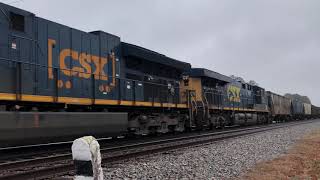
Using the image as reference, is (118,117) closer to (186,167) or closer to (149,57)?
(149,57)

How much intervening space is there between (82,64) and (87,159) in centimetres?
950

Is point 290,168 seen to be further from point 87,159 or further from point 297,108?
point 297,108

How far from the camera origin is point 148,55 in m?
15.4

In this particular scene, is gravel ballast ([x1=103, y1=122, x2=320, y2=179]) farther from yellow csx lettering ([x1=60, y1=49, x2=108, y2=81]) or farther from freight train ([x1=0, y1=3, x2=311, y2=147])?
yellow csx lettering ([x1=60, y1=49, x2=108, y2=81])

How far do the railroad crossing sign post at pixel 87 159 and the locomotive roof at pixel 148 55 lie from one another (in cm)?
1147

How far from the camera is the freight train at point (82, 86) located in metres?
9.50

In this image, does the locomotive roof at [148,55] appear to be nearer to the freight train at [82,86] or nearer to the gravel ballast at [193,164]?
the freight train at [82,86]

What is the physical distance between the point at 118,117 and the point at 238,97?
16.0 m

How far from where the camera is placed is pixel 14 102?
31.2ft

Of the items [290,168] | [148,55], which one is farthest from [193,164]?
[148,55]

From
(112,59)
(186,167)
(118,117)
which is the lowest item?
(186,167)

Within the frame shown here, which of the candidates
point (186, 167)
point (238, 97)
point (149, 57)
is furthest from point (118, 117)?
point (238, 97)

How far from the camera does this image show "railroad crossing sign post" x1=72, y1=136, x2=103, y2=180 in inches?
119

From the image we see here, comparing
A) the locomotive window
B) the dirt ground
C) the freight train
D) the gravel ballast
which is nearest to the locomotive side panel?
the freight train
